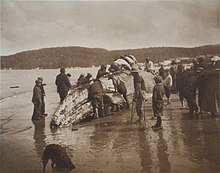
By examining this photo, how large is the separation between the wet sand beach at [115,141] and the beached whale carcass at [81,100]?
0.08m

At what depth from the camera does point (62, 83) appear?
3.61 metres

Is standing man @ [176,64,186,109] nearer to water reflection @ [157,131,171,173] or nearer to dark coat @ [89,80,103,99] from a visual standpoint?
water reflection @ [157,131,171,173]

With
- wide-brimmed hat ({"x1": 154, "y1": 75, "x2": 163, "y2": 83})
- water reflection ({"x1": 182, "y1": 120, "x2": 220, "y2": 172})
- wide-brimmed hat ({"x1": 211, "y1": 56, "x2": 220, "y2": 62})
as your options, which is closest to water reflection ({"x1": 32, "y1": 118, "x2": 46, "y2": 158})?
wide-brimmed hat ({"x1": 154, "y1": 75, "x2": 163, "y2": 83})

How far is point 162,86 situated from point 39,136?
48.2 inches

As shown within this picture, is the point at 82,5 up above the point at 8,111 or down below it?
above

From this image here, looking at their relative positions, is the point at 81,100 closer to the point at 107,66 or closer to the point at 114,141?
the point at 107,66

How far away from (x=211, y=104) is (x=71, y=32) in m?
1.50

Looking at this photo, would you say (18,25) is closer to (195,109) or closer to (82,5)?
(82,5)

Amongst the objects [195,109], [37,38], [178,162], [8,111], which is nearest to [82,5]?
[37,38]

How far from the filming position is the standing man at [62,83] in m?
3.61

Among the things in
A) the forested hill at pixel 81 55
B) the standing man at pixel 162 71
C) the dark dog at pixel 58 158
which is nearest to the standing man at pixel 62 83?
the forested hill at pixel 81 55

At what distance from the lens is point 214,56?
359 cm

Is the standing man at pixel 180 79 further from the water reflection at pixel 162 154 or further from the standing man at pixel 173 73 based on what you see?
the water reflection at pixel 162 154

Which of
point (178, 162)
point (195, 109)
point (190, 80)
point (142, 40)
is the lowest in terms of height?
point (178, 162)
